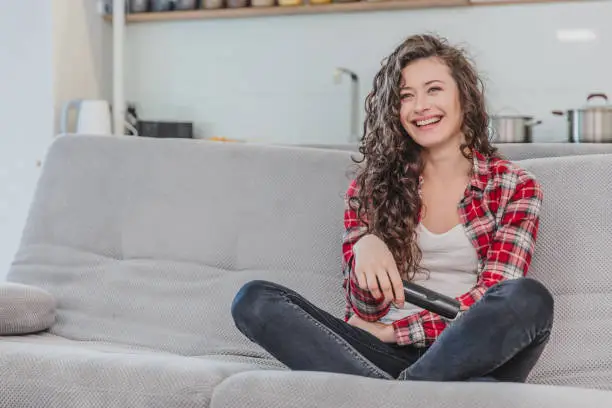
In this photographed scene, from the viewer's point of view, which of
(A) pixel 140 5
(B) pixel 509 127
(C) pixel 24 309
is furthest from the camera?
(A) pixel 140 5

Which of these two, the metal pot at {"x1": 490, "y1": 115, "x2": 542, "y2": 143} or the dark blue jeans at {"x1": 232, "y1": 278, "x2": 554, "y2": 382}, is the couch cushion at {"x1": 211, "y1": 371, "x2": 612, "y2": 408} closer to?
the dark blue jeans at {"x1": 232, "y1": 278, "x2": 554, "y2": 382}

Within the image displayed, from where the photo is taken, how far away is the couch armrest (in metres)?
2.08

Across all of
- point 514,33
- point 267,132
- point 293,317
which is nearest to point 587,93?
point 514,33

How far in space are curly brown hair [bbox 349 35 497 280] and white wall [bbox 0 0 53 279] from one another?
8.01 ft

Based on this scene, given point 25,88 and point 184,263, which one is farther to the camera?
point 25,88

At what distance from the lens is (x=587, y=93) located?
387cm

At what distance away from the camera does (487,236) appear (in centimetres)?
186

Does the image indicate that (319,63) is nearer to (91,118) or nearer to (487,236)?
(91,118)

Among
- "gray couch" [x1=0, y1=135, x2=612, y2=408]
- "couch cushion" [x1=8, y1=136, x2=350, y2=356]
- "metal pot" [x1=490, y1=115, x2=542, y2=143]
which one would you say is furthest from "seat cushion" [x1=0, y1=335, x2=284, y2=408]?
"metal pot" [x1=490, y1=115, x2=542, y2=143]

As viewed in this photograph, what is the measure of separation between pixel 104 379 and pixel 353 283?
534 millimetres

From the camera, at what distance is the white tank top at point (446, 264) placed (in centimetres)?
187

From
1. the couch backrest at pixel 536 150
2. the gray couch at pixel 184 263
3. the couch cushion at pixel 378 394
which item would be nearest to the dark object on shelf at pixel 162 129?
the gray couch at pixel 184 263

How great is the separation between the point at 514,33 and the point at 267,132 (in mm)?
1248

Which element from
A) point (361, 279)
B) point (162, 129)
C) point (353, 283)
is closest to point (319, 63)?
point (162, 129)
